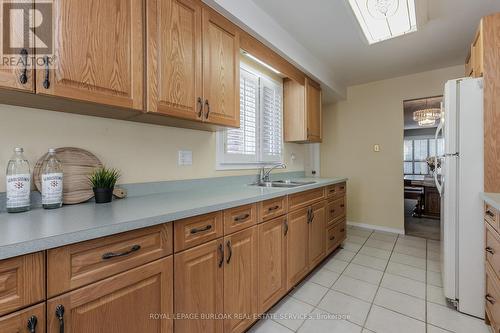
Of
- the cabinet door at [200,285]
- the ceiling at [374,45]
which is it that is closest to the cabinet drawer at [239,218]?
the cabinet door at [200,285]

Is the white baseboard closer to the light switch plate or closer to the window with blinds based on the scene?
the window with blinds

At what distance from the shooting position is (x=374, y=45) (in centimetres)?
253

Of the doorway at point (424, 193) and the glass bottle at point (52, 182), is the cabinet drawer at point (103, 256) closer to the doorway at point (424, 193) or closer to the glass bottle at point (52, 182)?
the glass bottle at point (52, 182)

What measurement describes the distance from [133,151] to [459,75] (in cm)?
412

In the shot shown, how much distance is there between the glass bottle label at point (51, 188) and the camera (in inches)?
41.6

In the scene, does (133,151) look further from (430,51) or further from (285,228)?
(430,51)

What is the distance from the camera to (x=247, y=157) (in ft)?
7.81

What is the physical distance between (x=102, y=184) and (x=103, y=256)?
22.6 inches

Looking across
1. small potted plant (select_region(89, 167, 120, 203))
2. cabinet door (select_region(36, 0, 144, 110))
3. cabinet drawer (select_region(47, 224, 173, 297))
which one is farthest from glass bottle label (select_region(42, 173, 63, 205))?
cabinet drawer (select_region(47, 224, 173, 297))

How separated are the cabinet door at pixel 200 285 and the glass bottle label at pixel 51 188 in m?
0.66

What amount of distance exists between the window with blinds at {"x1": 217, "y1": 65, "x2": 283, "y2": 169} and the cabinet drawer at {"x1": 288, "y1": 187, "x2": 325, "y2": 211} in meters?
0.67

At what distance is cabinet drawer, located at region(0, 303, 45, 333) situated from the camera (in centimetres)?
62

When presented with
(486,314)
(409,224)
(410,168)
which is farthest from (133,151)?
(410,168)

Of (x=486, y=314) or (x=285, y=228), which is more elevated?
(x=285, y=228)
